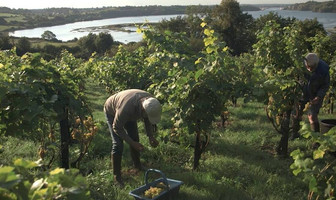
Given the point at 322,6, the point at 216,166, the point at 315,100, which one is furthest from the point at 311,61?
the point at 322,6

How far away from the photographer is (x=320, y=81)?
5895 mm

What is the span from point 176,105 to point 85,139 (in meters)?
1.54

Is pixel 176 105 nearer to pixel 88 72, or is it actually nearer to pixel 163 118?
pixel 163 118

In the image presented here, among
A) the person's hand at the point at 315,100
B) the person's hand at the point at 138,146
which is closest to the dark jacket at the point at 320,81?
the person's hand at the point at 315,100

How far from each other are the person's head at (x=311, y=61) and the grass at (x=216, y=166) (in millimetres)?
1556

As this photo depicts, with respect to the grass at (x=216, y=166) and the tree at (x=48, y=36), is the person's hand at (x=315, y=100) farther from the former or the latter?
the tree at (x=48, y=36)

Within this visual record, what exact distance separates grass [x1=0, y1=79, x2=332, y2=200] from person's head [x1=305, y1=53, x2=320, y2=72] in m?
1.56

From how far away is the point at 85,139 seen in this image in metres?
5.03

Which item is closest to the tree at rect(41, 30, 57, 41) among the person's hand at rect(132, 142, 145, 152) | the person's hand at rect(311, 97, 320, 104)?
the person's hand at rect(311, 97, 320, 104)

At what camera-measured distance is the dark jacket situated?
5.84 metres

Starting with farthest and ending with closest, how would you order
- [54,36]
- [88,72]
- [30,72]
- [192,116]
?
[54,36] → [88,72] → [192,116] → [30,72]

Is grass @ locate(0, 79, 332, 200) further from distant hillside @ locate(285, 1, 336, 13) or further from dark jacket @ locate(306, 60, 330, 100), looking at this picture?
distant hillside @ locate(285, 1, 336, 13)

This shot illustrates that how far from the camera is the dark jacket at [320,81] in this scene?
584 cm

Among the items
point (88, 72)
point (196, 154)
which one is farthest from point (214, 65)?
point (88, 72)
